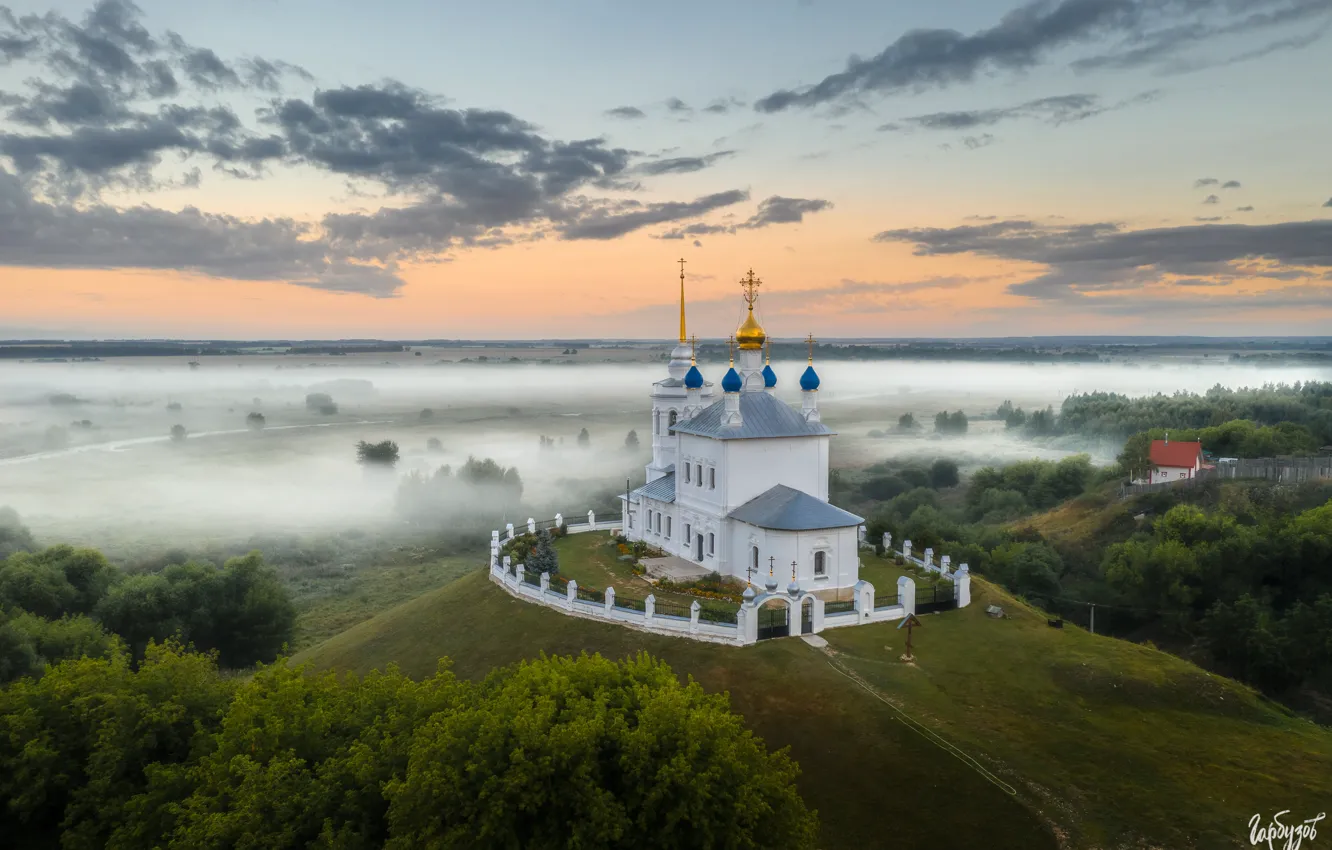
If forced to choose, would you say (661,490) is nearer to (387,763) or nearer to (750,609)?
(750,609)

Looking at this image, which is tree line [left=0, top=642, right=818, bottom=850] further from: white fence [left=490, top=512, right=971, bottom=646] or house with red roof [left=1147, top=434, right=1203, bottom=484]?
house with red roof [left=1147, top=434, right=1203, bottom=484]

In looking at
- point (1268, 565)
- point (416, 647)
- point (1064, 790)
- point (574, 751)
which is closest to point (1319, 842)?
point (1064, 790)

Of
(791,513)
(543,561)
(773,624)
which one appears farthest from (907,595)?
(543,561)

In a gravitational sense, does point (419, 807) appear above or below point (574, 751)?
below

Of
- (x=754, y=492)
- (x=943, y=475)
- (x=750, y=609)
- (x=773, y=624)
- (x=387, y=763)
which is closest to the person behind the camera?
(x=387, y=763)

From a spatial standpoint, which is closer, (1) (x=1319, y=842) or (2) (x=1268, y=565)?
(1) (x=1319, y=842)

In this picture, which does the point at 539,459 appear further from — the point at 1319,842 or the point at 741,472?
the point at 1319,842

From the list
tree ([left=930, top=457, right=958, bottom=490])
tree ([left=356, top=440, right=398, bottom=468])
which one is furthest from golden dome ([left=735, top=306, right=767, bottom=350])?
tree ([left=356, top=440, right=398, bottom=468])
